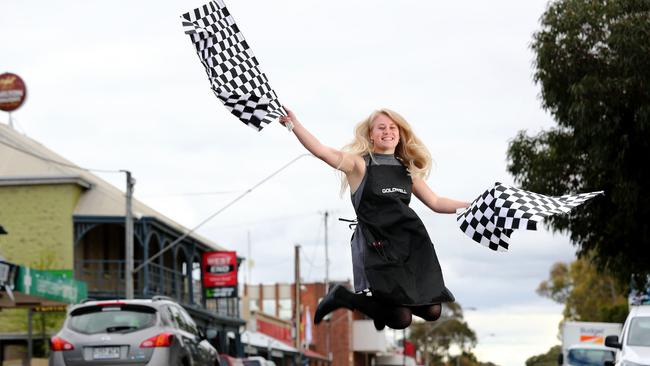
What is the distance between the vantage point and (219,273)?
49.9 metres

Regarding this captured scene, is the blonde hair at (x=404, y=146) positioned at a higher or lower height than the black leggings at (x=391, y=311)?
higher

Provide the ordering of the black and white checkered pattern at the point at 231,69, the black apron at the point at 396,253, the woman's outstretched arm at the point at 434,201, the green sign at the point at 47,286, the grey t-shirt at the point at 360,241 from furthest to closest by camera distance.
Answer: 1. the green sign at the point at 47,286
2. the woman's outstretched arm at the point at 434,201
3. the black and white checkered pattern at the point at 231,69
4. the grey t-shirt at the point at 360,241
5. the black apron at the point at 396,253

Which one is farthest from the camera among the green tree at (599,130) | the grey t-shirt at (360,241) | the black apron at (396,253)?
the green tree at (599,130)

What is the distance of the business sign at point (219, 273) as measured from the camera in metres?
49.0

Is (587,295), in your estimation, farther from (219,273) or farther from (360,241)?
(360,241)

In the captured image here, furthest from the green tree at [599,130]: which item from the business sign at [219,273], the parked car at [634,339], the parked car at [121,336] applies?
the business sign at [219,273]

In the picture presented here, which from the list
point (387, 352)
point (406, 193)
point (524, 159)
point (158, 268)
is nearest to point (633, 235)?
point (524, 159)

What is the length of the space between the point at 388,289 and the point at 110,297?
37.0 meters

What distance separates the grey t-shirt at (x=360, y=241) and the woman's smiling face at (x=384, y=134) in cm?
4

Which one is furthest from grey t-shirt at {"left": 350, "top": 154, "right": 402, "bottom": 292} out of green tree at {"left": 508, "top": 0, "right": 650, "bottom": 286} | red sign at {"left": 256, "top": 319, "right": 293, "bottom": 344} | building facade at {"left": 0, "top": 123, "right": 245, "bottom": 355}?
red sign at {"left": 256, "top": 319, "right": 293, "bottom": 344}

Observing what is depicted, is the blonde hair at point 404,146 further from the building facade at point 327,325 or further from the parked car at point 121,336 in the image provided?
the building facade at point 327,325

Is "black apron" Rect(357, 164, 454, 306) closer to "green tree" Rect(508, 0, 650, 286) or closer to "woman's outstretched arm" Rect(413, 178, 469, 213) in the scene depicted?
"woman's outstretched arm" Rect(413, 178, 469, 213)

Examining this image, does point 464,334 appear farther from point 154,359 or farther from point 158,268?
point 154,359

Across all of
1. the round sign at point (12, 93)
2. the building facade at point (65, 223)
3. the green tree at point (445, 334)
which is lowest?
the green tree at point (445, 334)
